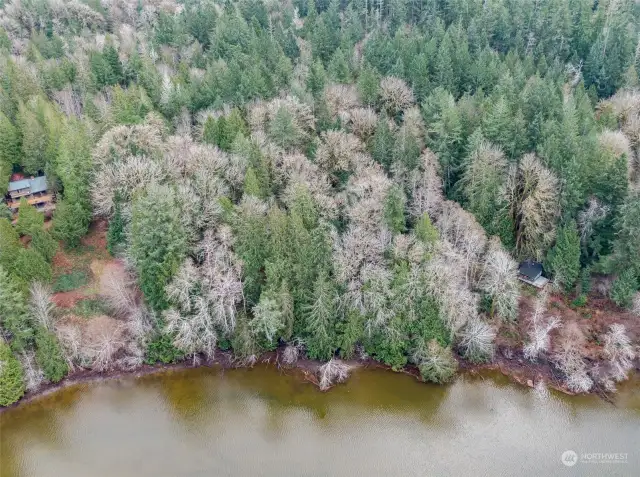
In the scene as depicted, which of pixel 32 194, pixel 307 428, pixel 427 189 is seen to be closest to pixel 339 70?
pixel 427 189

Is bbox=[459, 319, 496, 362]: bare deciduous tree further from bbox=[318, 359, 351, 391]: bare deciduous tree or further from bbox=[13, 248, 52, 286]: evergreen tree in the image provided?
bbox=[13, 248, 52, 286]: evergreen tree

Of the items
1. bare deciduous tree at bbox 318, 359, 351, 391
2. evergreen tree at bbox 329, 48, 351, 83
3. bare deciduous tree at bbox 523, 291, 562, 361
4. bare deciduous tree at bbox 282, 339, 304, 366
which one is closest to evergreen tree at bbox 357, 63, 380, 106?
evergreen tree at bbox 329, 48, 351, 83

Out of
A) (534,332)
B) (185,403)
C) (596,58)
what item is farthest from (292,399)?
(596,58)

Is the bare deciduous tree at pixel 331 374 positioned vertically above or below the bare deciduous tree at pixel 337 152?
below

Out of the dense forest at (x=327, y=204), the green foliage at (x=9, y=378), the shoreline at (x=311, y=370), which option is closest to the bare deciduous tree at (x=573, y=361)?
the dense forest at (x=327, y=204)

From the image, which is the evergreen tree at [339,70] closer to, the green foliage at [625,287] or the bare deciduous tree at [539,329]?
the bare deciduous tree at [539,329]
